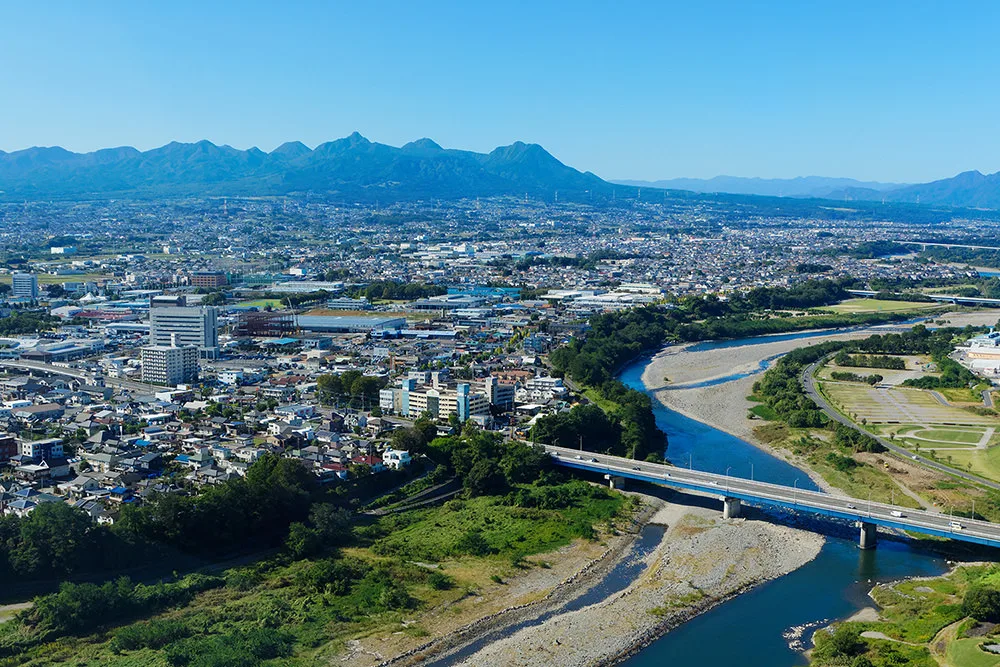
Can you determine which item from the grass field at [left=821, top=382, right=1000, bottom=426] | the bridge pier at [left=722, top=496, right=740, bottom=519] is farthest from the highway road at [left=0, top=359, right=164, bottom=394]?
the grass field at [left=821, top=382, right=1000, bottom=426]

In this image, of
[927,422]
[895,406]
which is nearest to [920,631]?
[927,422]

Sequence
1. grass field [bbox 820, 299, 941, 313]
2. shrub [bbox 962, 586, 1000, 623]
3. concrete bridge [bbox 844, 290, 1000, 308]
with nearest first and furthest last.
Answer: shrub [bbox 962, 586, 1000, 623], grass field [bbox 820, 299, 941, 313], concrete bridge [bbox 844, 290, 1000, 308]

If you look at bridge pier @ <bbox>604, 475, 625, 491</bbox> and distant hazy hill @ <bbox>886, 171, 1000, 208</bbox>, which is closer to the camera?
bridge pier @ <bbox>604, 475, 625, 491</bbox>

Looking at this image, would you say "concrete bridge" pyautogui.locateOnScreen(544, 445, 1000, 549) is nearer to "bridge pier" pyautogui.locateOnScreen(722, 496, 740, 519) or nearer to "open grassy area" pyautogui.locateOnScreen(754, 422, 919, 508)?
"bridge pier" pyautogui.locateOnScreen(722, 496, 740, 519)

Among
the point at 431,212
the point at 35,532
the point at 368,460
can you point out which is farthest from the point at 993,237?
the point at 35,532

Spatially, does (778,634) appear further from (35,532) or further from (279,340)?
(279,340)

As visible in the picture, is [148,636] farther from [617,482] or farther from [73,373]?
[73,373]
